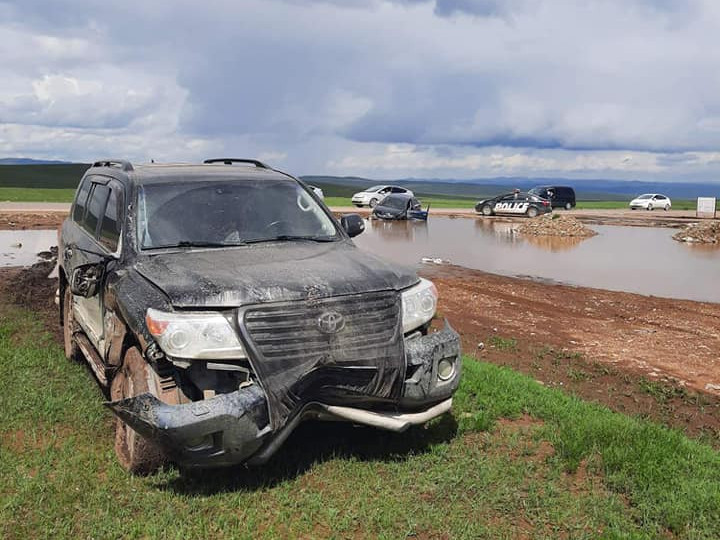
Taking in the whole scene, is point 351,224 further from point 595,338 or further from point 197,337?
point 595,338

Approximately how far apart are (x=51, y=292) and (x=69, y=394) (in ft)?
20.2

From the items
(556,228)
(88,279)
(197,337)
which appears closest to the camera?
(197,337)

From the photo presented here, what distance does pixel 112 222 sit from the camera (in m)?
5.76

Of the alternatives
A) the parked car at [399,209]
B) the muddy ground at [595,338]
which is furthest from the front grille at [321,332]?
the parked car at [399,209]

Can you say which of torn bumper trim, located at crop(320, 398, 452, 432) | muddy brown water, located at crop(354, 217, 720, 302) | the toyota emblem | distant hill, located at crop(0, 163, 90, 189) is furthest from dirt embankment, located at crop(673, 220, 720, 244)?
distant hill, located at crop(0, 163, 90, 189)

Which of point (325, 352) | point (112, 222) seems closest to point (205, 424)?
point (325, 352)

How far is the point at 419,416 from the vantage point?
4695 millimetres

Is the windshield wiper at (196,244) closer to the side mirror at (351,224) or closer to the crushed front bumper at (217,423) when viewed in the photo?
the side mirror at (351,224)

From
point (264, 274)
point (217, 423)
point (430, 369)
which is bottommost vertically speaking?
point (217, 423)

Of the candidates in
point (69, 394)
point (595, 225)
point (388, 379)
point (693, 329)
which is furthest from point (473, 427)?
point (595, 225)

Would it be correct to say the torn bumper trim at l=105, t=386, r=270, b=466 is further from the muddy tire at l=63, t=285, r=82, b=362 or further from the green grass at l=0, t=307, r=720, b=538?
the muddy tire at l=63, t=285, r=82, b=362

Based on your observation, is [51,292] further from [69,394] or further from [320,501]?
[320,501]

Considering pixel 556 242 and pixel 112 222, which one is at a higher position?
pixel 112 222

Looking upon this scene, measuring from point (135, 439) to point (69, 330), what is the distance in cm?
330
